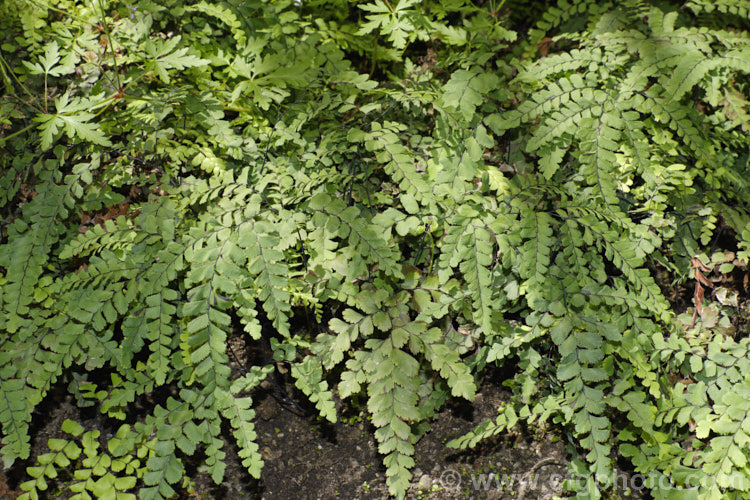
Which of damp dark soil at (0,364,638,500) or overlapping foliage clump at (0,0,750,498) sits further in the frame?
damp dark soil at (0,364,638,500)

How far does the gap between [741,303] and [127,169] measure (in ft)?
8.90

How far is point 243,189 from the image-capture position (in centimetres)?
185

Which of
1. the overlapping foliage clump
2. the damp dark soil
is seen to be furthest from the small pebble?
the overlapping foliage clump

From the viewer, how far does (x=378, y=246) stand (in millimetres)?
1647

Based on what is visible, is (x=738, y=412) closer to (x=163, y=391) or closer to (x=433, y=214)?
(x=433, y=214)

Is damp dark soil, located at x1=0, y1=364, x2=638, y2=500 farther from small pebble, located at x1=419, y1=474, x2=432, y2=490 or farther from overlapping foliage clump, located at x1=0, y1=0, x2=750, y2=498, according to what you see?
overlapping foliage clump, located at x1=0, y1=0, x2=750, y2=498

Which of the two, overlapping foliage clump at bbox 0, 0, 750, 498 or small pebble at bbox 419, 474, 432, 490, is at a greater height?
overlapping foliage clump at bbox 0, 0, 750, 498

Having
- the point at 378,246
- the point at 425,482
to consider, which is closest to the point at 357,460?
the point at 425,482

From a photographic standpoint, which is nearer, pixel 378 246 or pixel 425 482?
pixel 378 246

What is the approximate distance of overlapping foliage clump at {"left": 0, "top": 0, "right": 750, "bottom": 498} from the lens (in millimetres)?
1627

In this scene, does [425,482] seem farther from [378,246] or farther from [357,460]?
[378,246]

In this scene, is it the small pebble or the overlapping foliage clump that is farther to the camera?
the small pebble

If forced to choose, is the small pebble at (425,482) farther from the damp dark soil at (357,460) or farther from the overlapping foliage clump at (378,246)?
the overlapping foliage clump at (378,246)

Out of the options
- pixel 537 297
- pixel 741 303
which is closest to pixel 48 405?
pixel 537 297
